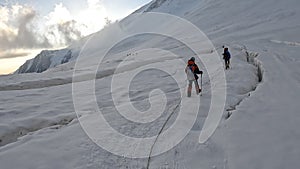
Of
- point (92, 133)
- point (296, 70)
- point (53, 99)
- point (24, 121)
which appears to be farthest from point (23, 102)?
point (296, 70)

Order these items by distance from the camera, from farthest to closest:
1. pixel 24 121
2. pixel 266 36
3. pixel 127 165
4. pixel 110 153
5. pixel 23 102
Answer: pixel 266 36 < pixel 23 102 < pixel 24 121 < pixel 110 153 < pixel 127 165

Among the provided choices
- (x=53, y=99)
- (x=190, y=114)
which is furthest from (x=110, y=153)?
(x=53, y=99)

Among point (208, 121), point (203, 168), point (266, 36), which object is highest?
point (266, 36)

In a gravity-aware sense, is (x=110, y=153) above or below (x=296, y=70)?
below

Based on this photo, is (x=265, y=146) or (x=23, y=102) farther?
(x=23, y=102)

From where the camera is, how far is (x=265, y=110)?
979cm

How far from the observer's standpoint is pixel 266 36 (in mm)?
47781

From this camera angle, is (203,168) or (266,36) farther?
(266,36)

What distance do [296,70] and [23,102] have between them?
692 inches

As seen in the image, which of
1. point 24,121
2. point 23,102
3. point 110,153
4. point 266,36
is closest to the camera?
point 110,153

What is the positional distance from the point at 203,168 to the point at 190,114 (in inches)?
137

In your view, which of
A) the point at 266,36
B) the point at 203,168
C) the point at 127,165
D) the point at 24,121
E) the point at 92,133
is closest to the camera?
the point at 203,168

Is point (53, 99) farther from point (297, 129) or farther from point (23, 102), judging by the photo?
point (297, 129)

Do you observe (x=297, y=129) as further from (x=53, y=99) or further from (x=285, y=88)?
(x=53, y=99)
